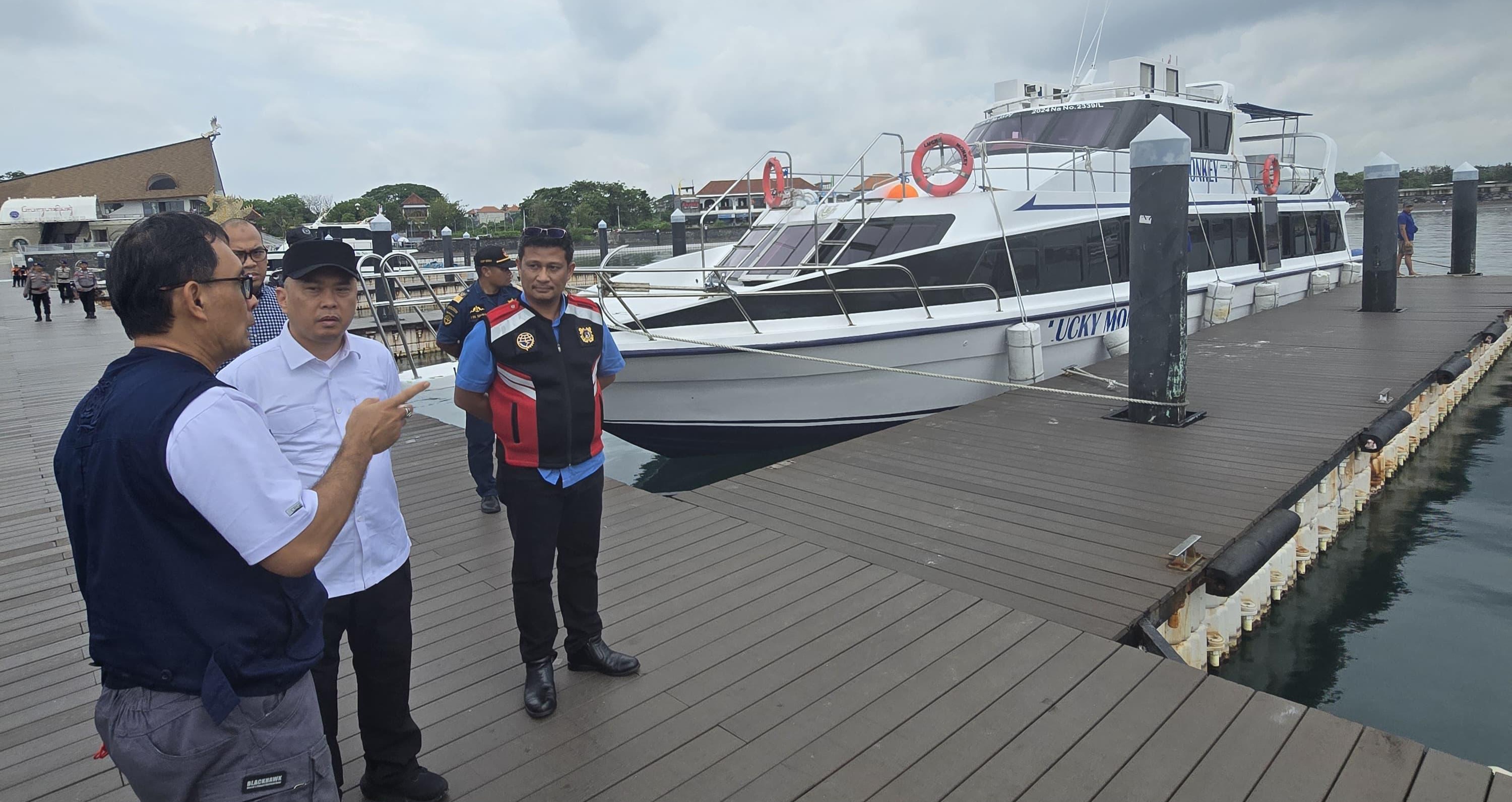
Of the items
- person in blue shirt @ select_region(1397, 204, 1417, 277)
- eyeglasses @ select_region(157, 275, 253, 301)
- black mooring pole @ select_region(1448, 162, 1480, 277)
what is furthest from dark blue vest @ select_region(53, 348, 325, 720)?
person in blue shirt @ select_region(1397, 204, 1417, 277)

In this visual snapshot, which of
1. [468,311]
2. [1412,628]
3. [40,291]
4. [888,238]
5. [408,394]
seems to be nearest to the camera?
[408,394]

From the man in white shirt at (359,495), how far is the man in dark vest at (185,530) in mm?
580

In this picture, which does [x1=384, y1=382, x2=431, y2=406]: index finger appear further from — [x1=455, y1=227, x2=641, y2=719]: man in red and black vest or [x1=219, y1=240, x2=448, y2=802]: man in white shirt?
[x1=455, y1=227, x2=641, y2=719]: man in red and black vest

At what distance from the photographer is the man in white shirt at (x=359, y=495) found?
7.53 feet

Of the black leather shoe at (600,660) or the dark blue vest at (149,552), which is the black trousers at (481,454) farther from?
the dark blue vest at (149,552)

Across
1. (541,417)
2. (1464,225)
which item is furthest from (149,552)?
(1464,225)

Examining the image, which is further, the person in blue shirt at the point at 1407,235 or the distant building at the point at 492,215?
the distant building at the point at 492,215

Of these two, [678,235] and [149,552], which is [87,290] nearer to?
[678,235]

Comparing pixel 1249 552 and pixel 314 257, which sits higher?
pixel 314 257

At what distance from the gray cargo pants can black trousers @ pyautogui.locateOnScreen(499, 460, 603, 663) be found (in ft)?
4.10

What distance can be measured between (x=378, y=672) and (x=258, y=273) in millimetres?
2224

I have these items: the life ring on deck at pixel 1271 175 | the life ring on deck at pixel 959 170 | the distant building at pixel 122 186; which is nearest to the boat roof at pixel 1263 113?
the life ring on deck at pixel 1271 175

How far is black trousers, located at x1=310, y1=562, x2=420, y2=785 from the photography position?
7.93ft

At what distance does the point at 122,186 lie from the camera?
211ft
